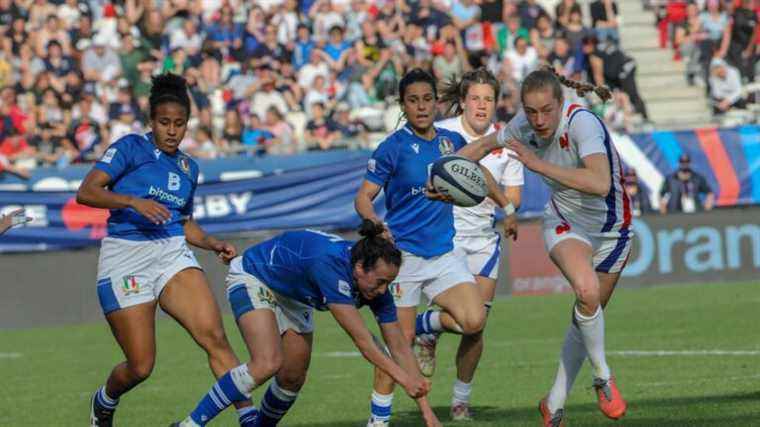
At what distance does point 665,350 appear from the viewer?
14.3m

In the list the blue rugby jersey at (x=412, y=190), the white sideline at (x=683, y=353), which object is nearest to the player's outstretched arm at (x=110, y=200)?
the blue rugby jersey at (x=412, y=190)

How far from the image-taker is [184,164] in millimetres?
9648

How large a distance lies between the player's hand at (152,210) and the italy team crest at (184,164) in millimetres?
646

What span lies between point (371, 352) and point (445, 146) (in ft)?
8.87

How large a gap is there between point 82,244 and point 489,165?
9.51 metres

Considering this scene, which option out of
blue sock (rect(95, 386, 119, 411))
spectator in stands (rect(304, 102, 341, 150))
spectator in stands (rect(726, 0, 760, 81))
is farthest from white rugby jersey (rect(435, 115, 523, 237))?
spectator in stands (rect(726, 0, 760, 81))

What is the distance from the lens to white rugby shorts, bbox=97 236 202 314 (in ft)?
31.1

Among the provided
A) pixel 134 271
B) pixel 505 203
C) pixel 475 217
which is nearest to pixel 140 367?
pixel 134 271

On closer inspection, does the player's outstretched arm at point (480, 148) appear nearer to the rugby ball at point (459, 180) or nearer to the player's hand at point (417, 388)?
the rugby ball at point (459, 180)

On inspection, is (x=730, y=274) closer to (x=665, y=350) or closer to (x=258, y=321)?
(x=665, y=350)

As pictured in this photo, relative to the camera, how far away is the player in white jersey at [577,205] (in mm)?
9023

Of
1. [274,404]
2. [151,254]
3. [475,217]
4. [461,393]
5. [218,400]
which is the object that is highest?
[151,254]

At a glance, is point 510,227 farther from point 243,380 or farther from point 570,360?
point 243,380

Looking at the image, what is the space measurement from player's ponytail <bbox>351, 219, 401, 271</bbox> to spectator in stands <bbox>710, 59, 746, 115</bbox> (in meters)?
18.4
